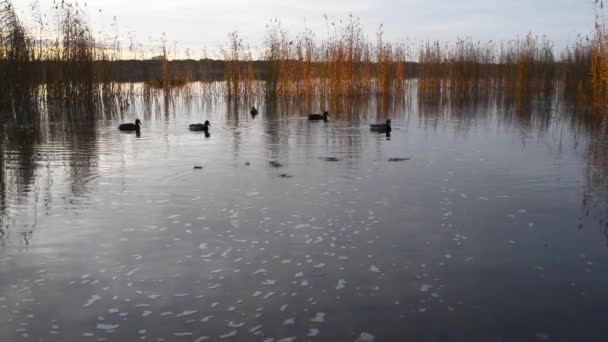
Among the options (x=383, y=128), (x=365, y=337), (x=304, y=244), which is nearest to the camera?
(x=365, y=337)

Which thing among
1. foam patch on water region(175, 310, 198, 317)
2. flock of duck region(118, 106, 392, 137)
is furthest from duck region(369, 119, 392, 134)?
foam patch on water region(175, 310, 198, 317)

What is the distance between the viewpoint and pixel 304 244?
18.6 ft

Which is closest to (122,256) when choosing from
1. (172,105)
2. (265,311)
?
(265,311)

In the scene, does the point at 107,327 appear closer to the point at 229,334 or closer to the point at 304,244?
the point at 229,334

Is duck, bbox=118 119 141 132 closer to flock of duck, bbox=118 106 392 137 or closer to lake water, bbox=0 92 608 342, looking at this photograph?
flock of duck, bbox=118 106 392 137

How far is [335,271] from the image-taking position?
195 inches

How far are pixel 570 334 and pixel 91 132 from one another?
521 inches

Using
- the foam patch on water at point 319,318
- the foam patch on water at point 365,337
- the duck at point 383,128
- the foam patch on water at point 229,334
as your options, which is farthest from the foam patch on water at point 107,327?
the duck at point 383,128

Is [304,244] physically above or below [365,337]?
above

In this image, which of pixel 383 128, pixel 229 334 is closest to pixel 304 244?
pixel 229 334

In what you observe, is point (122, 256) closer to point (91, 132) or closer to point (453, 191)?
point (453, 191)

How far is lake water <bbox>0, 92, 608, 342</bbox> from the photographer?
13.2 ft

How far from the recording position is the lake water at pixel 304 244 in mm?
4023

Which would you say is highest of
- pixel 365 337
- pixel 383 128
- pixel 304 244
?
pixel 383 128
